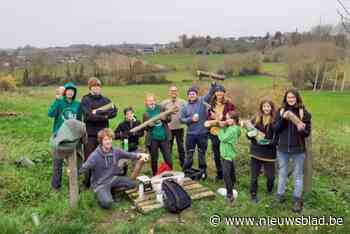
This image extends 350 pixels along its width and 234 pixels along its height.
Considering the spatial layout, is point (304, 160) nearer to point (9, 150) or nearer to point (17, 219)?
point (17, 219)

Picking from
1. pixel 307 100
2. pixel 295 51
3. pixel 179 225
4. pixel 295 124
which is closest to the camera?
pixel 179 225

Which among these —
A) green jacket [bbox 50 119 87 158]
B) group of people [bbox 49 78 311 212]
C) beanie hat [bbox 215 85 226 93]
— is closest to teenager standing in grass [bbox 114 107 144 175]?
group of people [bbox 49 78 311 212]

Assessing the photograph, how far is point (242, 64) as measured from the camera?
44031 millimetres

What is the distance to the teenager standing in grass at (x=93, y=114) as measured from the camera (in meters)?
→ 6.13

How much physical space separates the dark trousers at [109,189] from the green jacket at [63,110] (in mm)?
1382

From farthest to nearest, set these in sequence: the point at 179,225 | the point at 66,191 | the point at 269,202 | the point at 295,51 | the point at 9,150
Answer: the point at 295,51 → the point at 9,150 → the point at 66,191 → the point at 269,202 → the point at 179,225

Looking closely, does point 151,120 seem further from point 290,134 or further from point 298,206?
point 298,206

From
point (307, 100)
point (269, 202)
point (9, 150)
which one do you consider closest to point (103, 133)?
point (269, 202)

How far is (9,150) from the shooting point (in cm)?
834

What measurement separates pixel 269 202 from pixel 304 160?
90 cm

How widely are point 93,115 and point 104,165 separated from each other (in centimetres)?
97

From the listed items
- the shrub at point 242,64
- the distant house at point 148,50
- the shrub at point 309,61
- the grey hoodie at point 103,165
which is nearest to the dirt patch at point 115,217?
the grey hoodie at point 103,165

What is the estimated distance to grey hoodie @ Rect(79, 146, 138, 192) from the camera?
5578 millimetres

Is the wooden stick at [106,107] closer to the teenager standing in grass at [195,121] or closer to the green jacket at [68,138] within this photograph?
the green jacket at [68,138]
